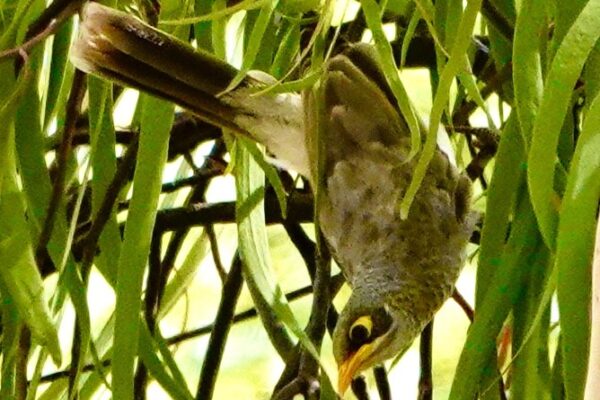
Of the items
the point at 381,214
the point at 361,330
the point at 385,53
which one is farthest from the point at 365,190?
the point at 385,53

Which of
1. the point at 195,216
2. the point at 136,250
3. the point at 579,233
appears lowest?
the point at 579,233

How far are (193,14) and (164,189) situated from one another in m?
0.22

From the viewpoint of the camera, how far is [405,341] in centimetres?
73

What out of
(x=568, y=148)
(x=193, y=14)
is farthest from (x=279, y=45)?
(x=568, y=148)

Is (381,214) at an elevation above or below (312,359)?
above

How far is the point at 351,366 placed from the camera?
2.30 feet

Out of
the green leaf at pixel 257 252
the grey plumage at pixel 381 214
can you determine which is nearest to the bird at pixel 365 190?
the grey plumage at pixel 381 214

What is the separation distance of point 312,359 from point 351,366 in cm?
23

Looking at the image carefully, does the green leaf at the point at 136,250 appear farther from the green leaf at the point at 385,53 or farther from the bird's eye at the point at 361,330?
the bird's eye at the point at 361,330

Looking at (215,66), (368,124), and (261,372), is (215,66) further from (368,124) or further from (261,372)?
(261,372)

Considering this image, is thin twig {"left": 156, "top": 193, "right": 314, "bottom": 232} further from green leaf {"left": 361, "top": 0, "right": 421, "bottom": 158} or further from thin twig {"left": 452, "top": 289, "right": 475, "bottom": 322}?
green leaf {"left": 361, "top": 0, "right": 421, "bottom": 158}

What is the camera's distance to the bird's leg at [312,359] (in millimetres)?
468

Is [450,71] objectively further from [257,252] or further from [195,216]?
[195,216]

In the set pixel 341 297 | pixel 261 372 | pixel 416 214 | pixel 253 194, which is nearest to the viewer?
pixel 253 194
